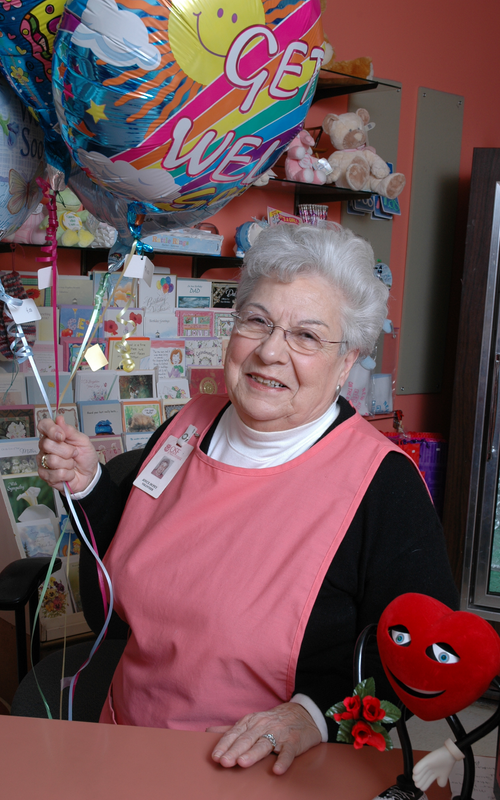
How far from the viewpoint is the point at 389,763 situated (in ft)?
2.65

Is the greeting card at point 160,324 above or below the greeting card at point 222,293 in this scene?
below

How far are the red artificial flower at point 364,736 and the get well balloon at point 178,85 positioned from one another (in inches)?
31.2

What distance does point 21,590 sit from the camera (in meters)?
1.53

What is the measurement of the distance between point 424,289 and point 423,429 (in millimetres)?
880

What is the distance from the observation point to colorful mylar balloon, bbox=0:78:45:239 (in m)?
1.00

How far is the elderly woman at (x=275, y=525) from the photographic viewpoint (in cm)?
112

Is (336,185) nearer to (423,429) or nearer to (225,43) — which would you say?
(423,429)

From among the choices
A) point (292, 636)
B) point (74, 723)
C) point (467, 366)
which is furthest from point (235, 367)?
point (467, 366)

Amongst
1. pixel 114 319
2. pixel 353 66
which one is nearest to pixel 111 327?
pixel 114 319

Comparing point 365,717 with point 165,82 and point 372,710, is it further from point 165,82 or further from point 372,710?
point 165,82

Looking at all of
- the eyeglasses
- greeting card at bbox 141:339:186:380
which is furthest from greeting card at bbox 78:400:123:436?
the eyeglasses

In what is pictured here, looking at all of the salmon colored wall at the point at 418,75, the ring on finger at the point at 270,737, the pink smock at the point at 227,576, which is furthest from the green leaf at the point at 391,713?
the salmon colored wall at the point at 418,75

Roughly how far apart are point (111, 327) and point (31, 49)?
1.66 m

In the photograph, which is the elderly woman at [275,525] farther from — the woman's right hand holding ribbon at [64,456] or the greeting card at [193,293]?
the greeting card at [193,293]
